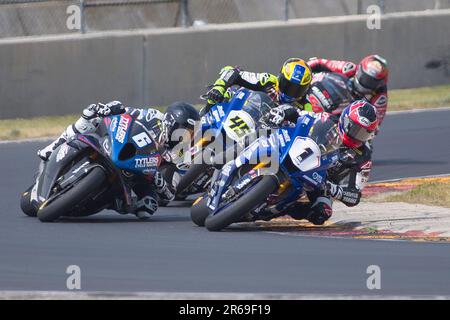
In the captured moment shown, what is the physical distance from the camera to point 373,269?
10.1 m

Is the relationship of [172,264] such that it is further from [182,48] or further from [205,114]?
[182,48]

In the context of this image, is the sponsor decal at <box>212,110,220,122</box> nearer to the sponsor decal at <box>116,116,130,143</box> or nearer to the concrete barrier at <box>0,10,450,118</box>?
the sponsor decal at <box>116,116,130,143</box>

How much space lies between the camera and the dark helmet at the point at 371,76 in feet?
51.4

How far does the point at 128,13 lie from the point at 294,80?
23.8 ft

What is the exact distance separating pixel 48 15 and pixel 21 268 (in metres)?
10.4

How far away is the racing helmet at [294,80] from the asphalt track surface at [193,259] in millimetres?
1811

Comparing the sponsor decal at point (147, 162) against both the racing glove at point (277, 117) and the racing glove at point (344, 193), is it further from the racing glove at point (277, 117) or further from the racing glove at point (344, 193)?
the racing glove at point (344, 193)

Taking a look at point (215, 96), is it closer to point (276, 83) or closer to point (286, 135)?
point (276, 83)

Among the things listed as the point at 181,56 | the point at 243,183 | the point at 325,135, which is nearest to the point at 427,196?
the point at 325,135

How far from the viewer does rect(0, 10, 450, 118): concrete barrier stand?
62.5ft

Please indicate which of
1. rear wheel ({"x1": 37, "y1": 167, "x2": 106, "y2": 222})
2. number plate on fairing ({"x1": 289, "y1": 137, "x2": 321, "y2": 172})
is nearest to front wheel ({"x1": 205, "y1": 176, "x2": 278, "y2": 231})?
number plate on fairing ({"x1": 289, "y1": 137, "x2": 321, "y2": 172})

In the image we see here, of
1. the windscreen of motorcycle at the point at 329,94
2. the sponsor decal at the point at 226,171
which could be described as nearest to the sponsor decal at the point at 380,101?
the windscreen of motorcycle at the point at 329,94

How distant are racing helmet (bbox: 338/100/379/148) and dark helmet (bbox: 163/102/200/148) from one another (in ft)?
5.69

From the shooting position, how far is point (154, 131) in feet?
43.5
